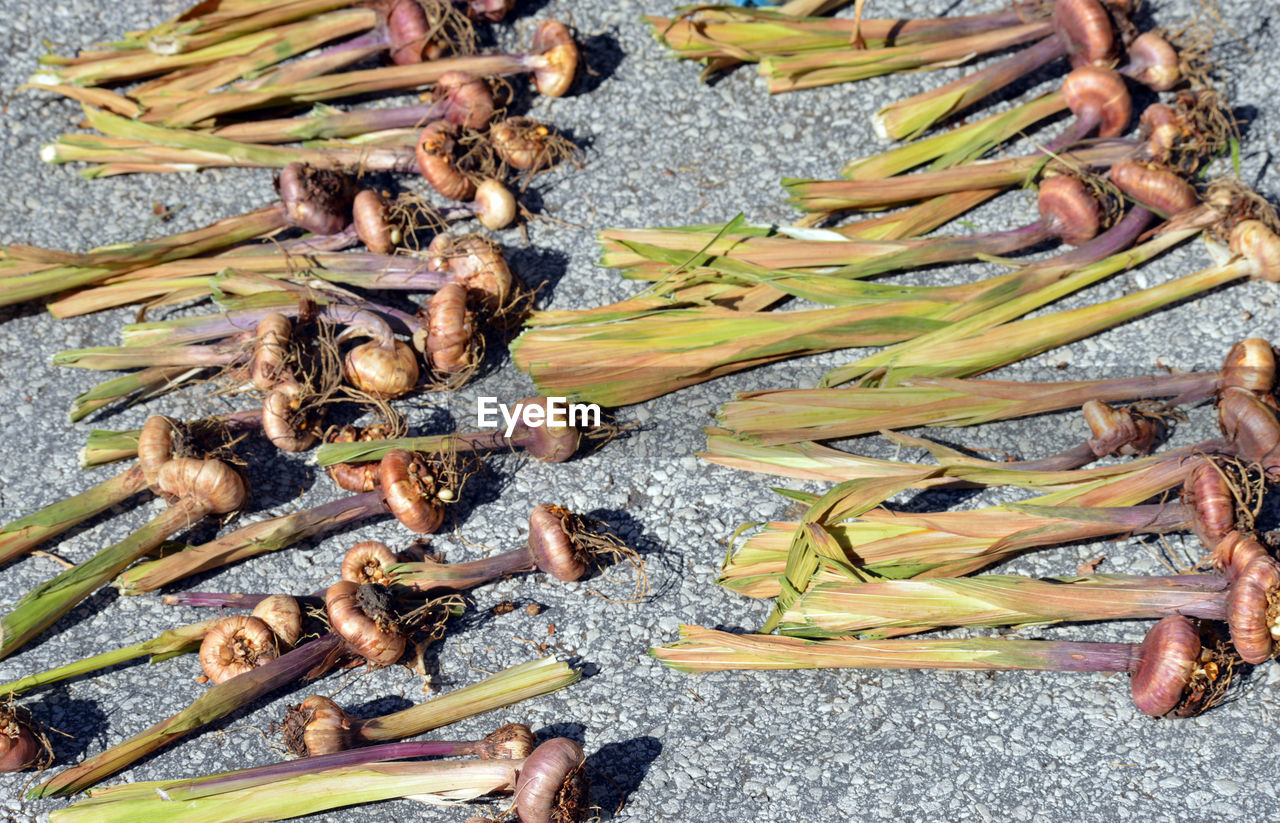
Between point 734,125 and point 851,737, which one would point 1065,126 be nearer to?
point 734,125

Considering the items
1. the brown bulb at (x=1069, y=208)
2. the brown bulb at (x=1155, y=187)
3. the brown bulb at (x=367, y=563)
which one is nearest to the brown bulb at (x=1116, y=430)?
the brown bulb at (x=1069, y=208)

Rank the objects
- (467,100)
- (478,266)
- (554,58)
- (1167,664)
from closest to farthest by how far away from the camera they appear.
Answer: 1. (1167,664)
2. (478,266)
3. (467,100)
4. (554,58)

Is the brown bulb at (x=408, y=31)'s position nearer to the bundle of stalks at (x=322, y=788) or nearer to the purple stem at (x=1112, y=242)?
the purple stem at (x=1112, y=242)

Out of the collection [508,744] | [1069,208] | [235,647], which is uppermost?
[1069,208]

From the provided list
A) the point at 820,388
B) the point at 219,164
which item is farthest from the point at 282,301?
the point at 820,388

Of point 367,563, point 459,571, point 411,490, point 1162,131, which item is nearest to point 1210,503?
point 1162,131

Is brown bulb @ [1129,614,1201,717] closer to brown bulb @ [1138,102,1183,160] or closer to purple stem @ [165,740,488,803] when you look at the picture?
brown bulb @ [1138,102,1183,160]

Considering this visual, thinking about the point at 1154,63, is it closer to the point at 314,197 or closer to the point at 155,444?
the point at 314,197
